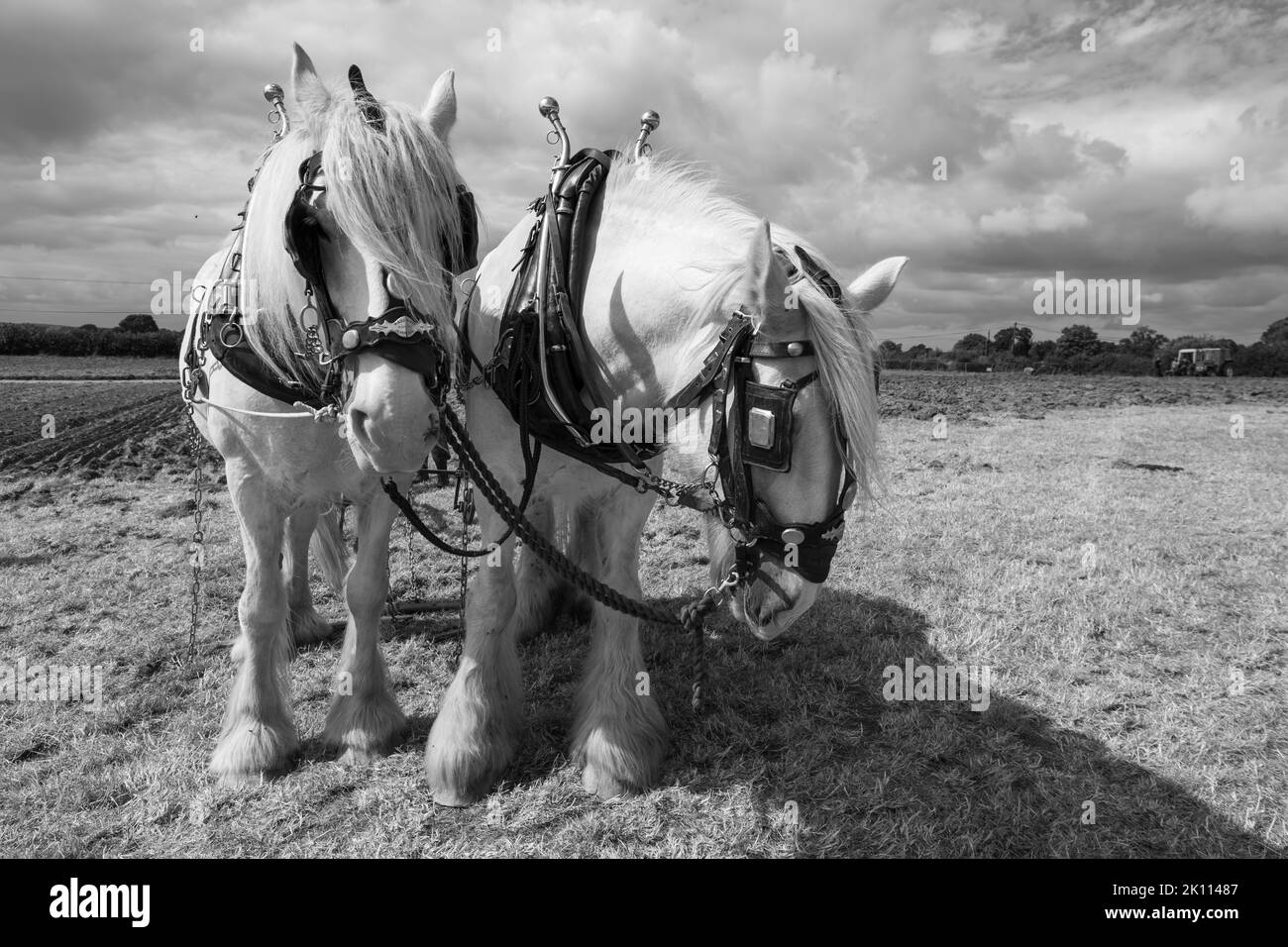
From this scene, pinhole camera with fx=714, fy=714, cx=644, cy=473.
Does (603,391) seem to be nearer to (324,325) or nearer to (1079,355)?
(324,325)

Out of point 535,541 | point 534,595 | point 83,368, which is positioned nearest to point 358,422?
point 535,541

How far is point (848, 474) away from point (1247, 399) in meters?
32.3

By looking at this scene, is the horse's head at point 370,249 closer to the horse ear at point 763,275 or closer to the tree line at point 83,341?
the horse ear at point 763,275

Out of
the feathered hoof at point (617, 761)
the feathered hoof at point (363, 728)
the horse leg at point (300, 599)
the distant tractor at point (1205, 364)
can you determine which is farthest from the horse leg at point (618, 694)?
the distant tractor at point (1205, 364)

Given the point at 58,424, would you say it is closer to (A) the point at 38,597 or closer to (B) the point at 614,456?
(A) the point at 38,597

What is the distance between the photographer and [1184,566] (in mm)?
5781

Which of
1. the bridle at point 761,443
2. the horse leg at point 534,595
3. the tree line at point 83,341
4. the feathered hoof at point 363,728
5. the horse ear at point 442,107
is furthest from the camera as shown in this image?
the tree line at point 83,341

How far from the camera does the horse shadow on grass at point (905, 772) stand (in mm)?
2824

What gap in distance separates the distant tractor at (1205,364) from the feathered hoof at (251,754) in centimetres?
5983

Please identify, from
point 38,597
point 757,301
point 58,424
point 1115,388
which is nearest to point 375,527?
point 757,301

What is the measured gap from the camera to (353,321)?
2281 mm

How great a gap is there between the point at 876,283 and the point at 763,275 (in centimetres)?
50

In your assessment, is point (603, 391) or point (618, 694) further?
point (618, 694)

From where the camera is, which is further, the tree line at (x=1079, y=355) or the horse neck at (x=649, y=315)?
the tree line at (x=1079, y=355)
